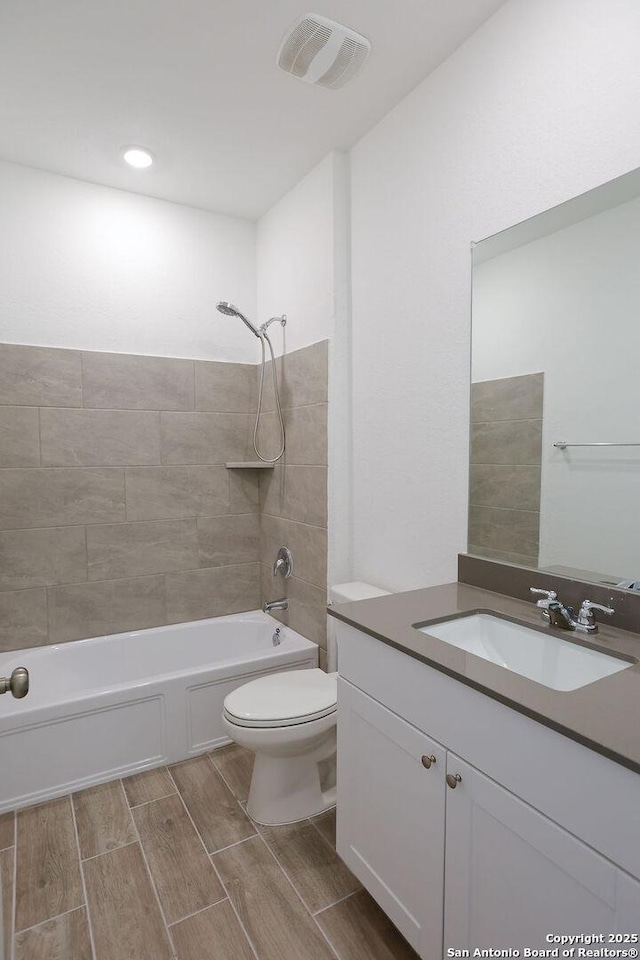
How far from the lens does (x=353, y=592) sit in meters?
2.26

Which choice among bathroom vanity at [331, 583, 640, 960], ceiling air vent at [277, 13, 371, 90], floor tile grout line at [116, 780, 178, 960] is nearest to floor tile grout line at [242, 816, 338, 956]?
bathroom vanity at [331, 583, 640, 960]

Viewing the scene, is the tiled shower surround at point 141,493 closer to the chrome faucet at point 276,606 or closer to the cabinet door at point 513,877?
the chrome faucet at point 276,606

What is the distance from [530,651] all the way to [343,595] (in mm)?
1030

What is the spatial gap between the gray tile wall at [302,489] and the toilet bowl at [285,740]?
585 mm

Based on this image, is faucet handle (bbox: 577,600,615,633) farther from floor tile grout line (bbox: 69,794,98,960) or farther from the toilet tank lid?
floor tile grout line (bbox: 69,794,98,960)

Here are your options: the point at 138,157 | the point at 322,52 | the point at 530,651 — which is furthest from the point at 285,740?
the point at 138,157

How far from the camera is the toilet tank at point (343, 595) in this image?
87.2 inches

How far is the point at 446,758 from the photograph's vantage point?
3.65 ft

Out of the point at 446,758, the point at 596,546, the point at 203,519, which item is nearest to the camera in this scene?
the point at 446,758

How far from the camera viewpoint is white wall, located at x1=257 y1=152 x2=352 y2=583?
92.4 inches

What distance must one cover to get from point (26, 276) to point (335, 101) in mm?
1637

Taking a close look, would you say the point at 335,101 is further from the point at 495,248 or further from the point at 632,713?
the point at 632,713

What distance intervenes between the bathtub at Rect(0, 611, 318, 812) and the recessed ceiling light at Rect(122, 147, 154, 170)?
92.9 inches

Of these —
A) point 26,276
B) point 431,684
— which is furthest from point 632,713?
point 26,276
